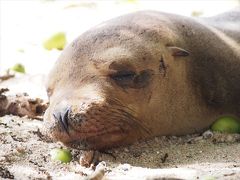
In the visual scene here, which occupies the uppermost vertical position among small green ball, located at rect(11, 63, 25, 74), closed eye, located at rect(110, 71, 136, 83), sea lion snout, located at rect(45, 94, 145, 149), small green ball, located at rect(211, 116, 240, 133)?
closed eye, located at rect(110, 71, 136, 83)

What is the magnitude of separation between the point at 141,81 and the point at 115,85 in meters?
0.22

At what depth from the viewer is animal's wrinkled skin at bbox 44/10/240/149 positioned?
141 inches

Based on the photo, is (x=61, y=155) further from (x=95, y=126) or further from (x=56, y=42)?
(x=56, y=42)

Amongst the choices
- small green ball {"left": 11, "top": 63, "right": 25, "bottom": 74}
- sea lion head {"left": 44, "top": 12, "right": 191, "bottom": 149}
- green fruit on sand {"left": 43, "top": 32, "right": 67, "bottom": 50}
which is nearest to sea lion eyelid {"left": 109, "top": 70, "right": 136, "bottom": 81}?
sea lion head {"left": 44, "top": 12, "right": 191, "bottom": 149}

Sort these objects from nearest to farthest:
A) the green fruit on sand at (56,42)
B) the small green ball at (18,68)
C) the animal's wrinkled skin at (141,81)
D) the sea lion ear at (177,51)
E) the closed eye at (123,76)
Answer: the animal's wrinkled skin at (141,81) → the closed eye at (123,76) → the sea lion ear at (177,51) → the small green ball at (18,68) → the green fruit on sand at (56,42)

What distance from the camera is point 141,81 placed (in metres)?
3.90

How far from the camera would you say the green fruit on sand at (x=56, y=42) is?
6.59 meters

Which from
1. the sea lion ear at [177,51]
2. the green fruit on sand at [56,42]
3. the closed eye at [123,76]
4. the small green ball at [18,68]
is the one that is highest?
the sea lion ear at [177,51]

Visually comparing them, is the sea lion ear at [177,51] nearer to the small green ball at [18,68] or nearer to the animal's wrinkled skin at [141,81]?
the animal's wrinkled skin at [141,81]

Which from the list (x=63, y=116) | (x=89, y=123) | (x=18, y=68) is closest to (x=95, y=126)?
(x=89, y=123)

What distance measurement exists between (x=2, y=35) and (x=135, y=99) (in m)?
3.98

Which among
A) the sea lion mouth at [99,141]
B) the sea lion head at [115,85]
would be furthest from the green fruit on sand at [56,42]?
the sea lion mouth at [99,141]

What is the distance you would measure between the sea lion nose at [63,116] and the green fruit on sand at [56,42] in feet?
10.3

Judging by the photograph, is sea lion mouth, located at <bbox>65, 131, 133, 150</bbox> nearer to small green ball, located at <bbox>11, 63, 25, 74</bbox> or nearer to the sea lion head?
the sea lion head
